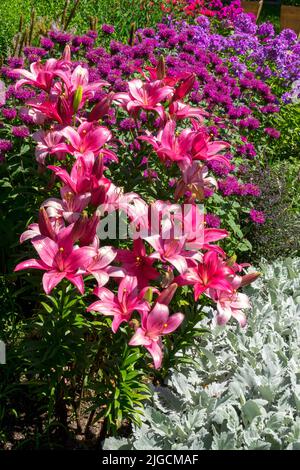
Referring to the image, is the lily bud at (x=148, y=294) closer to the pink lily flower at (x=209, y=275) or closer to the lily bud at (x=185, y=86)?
the pink lily flower at (x=209, y=275)

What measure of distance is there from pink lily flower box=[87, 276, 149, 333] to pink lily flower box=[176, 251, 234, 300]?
17 cm

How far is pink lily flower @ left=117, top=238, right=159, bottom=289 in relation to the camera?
6.93 ft

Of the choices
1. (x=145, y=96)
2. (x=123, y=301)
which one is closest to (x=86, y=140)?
(x=145, y=96)

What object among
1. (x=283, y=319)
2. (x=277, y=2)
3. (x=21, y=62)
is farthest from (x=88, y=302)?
(x=277, y=2)

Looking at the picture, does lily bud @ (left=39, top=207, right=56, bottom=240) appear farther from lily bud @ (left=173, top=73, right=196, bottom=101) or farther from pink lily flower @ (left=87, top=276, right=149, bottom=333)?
lily bud @ (left=173, top=73, right=196, bottom=101)

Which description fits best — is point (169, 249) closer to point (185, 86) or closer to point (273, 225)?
point (185, 86)

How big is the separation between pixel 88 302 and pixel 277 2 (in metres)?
14.2

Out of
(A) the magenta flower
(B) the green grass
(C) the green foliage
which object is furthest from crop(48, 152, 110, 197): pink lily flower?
(B) the green grass

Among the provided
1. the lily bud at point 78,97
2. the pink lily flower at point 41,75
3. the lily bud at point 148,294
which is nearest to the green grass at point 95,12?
the pink lily flower at point 41,75

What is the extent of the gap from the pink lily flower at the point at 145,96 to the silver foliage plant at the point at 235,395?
3.41 ft

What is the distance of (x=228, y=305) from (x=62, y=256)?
59 centimetres

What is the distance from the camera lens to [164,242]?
2053mm

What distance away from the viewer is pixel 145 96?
2.46m

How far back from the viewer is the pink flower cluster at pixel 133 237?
198 centimetres
